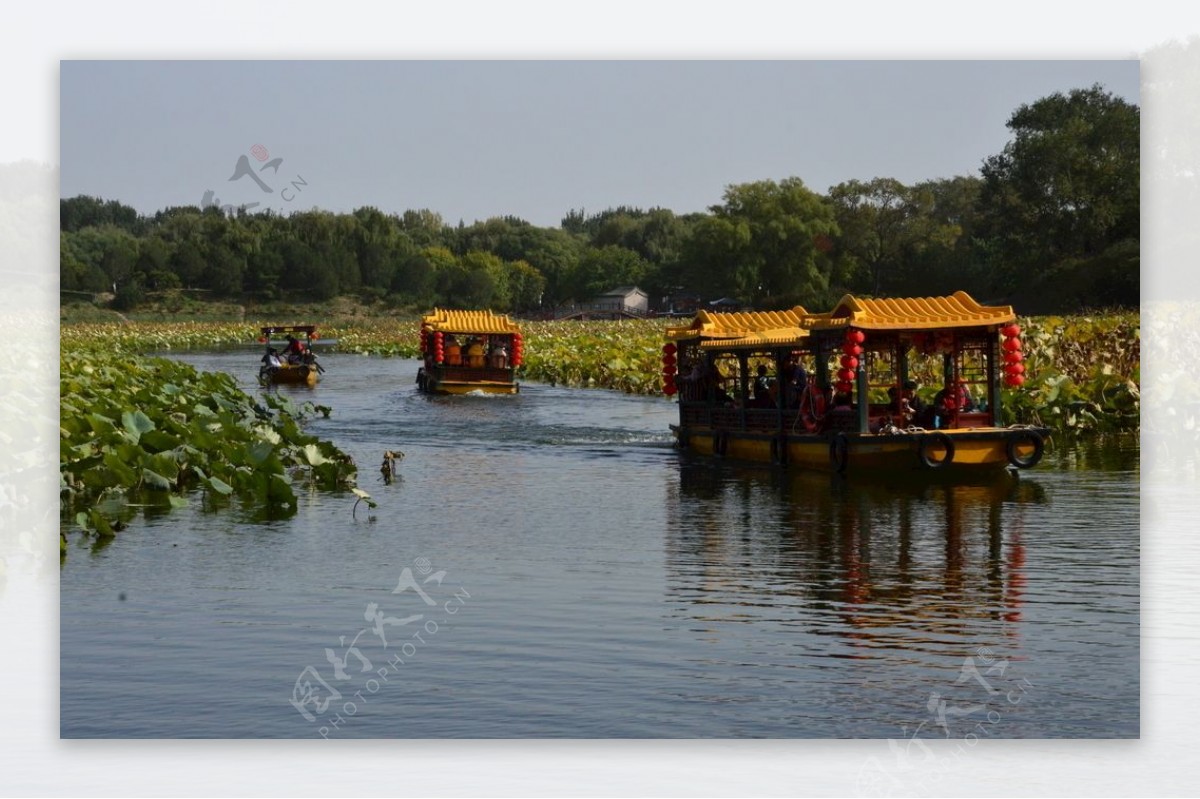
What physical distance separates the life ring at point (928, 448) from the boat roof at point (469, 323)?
62.2ft

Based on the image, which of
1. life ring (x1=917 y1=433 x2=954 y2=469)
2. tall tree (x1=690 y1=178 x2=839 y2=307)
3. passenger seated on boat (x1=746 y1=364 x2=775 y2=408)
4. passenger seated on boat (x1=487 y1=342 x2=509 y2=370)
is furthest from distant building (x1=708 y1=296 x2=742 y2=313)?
life ring (x1=917 y1=433 x2=954 y2=469)

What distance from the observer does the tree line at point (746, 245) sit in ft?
67.5

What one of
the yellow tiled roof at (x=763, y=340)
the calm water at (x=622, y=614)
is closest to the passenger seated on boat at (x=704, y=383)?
the yellow tiled roof at (x=763, y=340)

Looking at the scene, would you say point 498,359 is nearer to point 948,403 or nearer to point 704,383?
point 704,383

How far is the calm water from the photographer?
856 centimetres

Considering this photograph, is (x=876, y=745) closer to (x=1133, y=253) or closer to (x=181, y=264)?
(x=1133, y=253)

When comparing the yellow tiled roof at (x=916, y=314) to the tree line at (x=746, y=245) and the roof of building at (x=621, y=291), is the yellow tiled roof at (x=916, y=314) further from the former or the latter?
the roof of building at (x=621, y=291)

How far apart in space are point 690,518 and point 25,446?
653 cm

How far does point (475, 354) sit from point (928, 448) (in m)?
19.5

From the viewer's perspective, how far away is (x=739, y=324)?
23.0 meters

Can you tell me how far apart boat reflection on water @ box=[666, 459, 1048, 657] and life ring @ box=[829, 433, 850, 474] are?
221mm

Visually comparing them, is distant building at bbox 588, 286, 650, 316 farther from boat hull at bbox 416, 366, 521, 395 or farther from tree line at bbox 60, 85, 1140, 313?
boat hull at bbox 416, 366, 521, 395

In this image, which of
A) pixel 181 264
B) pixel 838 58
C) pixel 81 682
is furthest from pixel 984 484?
pixel 181 264

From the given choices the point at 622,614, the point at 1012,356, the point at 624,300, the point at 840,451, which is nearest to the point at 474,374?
the point at 840,451
